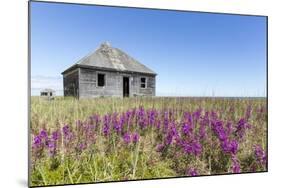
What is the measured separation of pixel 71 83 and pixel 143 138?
2.24ft

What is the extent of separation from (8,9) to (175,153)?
1.57 metres

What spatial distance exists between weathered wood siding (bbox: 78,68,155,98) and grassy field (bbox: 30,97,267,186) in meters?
0.05

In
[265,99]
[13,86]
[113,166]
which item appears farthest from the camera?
[265,99]

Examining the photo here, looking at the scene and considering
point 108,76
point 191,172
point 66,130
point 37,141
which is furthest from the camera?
point 191,172

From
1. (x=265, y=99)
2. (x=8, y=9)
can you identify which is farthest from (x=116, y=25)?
(x=265, y=99)

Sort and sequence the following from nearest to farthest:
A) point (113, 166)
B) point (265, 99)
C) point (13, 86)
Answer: point (13, 86)
point (113, 166)
point (265, 99)

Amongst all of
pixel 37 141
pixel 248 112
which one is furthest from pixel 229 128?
pixel 37 141

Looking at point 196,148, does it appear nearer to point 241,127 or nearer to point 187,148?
point 187,148

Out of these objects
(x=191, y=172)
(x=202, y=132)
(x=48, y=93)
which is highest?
(x=48, y=93)

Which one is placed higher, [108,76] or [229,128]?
[108,76]

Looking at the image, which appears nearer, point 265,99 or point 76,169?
point 76,169

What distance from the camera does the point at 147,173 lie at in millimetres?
3037

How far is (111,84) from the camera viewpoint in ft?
9.99
